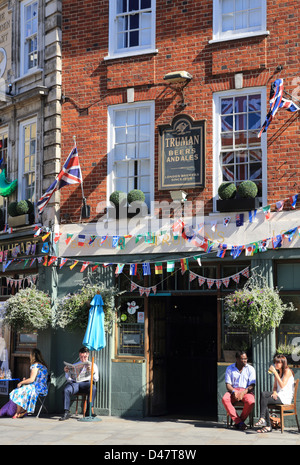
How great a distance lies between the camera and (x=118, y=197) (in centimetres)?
1427

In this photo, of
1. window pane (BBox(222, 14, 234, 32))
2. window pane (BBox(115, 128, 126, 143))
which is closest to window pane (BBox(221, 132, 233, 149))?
window pane (BBox(222, 14, 234, 32))

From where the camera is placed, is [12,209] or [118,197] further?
[12,209]

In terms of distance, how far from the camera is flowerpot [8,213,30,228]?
1565 cm

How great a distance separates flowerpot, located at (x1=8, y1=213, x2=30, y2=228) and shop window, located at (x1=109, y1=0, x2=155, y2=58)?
3988 millimetres

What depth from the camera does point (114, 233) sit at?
14484mm

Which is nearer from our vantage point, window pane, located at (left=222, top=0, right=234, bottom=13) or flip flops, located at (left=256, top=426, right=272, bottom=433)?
flip flops, located at (left=256, top=426, right=272, bottom=433)

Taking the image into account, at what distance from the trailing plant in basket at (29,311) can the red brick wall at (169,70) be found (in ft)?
5.91

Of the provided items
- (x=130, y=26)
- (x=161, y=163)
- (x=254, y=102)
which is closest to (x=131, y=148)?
(x=161, y=163)

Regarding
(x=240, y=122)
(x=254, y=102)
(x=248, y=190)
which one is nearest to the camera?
(x=248, y=190)

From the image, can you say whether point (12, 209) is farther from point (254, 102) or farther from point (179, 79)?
point (254, 102)

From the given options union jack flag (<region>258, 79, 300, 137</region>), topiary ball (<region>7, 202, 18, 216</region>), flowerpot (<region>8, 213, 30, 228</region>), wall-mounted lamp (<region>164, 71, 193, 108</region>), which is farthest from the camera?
topiary ball (<region>7, 202, 18, 216</region>)

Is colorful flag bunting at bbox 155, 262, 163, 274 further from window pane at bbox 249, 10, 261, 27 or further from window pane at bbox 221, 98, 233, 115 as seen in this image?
window pane at bbox 249, 10, 261, 27

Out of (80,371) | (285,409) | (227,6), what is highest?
(227,6)

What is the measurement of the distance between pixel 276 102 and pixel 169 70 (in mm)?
2858
